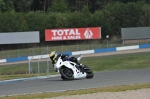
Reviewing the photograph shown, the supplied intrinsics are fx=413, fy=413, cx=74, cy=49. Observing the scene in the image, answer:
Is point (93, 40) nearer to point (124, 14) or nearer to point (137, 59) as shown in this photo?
point (124, 14)

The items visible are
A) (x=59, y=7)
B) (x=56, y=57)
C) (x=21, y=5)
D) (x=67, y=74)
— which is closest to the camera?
(x=56, y=57)

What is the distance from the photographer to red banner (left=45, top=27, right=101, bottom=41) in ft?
210

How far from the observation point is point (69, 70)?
19.6m

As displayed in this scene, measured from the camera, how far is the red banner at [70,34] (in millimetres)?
64062

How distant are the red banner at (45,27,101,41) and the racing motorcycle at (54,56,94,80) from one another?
44.2m

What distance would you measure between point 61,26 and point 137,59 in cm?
3528

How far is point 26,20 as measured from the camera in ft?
239

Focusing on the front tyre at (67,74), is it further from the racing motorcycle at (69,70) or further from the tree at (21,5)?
the tree at (21,5)

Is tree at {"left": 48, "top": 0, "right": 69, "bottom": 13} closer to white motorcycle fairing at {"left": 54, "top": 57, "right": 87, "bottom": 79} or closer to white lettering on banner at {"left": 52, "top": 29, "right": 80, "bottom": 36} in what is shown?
white lettering on banner at {"left": 52, "top": 29, "right": 80, "bottom": 36}

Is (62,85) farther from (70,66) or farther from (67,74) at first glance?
(67,74)

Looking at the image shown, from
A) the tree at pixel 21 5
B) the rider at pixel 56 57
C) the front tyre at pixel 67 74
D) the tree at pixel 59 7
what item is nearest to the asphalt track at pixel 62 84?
the front tyre at pixel 67 74

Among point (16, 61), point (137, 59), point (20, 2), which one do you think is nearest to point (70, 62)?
point (137, 59)

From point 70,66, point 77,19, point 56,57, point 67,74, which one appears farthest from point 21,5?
point 70,66

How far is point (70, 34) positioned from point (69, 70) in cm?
4494
